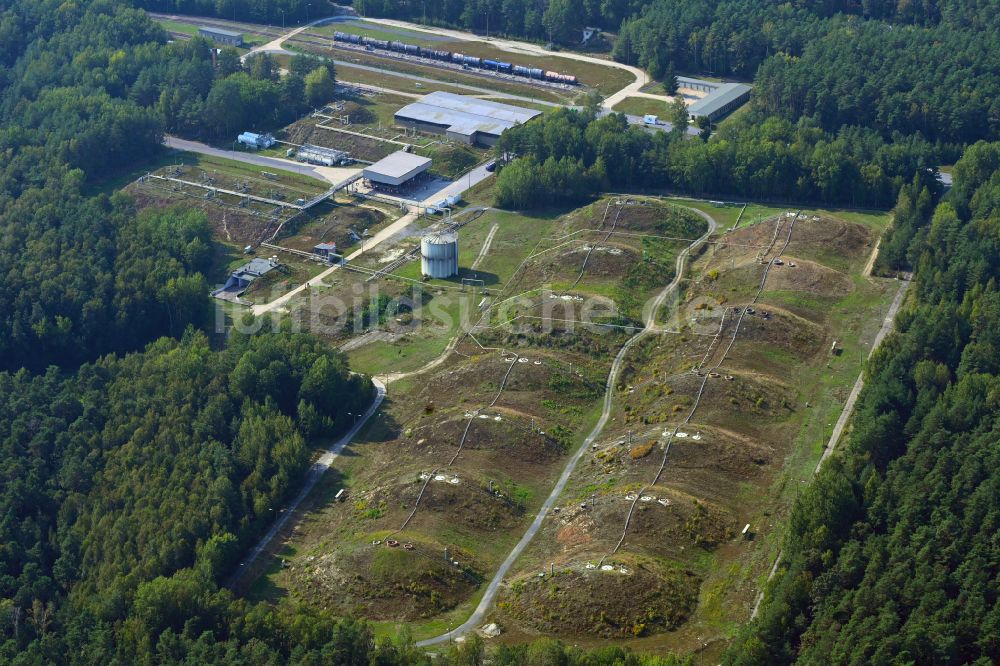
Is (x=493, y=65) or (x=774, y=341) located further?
(x=493, y=65)

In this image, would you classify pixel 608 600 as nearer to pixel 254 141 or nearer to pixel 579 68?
pixel 254 141

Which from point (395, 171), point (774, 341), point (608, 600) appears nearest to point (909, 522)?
point (608, 600)

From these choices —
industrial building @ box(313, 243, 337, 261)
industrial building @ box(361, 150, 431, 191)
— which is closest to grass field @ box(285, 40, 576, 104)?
industrial building @ box(361, 150, 431, 191)

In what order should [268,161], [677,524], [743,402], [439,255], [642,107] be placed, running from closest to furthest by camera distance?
[677,524]
[743,402]
[439,255]
[268,161]
[642,107]

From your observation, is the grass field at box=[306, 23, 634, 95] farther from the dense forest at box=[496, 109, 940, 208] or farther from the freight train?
the dense forest at box=[496, 109, 940, 208]

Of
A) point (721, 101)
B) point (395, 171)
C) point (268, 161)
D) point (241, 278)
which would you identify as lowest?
point (241, 278)

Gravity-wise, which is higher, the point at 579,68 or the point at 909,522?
the point at 579,68

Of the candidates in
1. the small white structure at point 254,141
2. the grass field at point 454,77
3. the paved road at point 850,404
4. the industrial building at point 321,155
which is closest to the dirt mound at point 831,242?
the paved road at point 850,404

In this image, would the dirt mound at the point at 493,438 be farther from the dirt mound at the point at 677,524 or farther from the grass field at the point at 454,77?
the grass field at the point at 454,77
